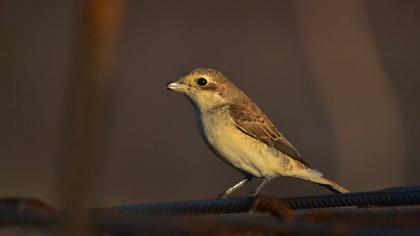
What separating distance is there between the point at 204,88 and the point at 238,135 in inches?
13.9

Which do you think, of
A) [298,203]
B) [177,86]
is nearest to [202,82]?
[177,86]

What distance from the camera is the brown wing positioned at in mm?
4766

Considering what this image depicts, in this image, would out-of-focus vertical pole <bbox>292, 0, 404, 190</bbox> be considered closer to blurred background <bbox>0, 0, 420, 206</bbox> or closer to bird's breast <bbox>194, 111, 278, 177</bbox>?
blurred background <bbox>0, 0, 420, 206</bbox>

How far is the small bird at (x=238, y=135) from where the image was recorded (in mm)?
4625

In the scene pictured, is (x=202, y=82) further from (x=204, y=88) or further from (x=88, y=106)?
(x=88, y=106)

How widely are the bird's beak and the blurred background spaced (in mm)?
2393

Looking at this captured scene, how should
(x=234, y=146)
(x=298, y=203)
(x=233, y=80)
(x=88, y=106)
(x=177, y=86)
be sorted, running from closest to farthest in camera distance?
1. (x=88, y=106)
2. (x=298, y=203)
3. (x=234, y=146)
4. (x=177, y=86)
5. (x=233, y=80)

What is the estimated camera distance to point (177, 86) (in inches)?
190

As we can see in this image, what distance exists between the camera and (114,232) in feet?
4.75

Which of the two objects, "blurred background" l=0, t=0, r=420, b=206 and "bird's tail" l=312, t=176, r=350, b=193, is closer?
"bird's tail" l=312, t=176, r=350, b=193

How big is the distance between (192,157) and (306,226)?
7207 millimetres

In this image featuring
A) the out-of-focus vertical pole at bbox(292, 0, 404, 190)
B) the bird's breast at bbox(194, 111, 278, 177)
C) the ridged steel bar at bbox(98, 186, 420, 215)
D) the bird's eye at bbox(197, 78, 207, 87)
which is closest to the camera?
the ridged steel bar at bbox(98, 186, 420, 215)

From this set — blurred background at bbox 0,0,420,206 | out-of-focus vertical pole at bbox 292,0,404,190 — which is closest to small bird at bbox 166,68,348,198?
blurred background at bbox 0,0,420,206

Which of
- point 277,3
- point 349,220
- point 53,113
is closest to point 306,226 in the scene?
point 349,220
